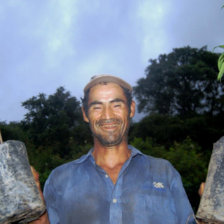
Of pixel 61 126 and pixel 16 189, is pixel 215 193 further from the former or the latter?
pixel 61 126

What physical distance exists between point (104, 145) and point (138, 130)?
58.8 feet

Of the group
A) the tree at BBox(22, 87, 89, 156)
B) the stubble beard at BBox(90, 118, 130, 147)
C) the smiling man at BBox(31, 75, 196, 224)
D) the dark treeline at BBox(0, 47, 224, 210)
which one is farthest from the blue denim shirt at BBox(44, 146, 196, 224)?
the tree at BBox(22, 87, 89, 156)

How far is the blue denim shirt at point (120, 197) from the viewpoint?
91.6 inches

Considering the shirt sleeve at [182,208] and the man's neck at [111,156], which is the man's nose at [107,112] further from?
the shirt sleeve at [182,208]

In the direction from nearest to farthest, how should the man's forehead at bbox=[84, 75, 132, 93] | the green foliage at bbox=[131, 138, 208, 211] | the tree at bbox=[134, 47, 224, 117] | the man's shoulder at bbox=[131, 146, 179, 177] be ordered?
the man's shoulder at bbox=[131, 146, 179, 177] → the man's forehead at bbox=[84, 75, 132, 93] → the green foliage at bbox=[131, 138, 208, 211] → the tree at bbox=[134, 47, 224, 117]

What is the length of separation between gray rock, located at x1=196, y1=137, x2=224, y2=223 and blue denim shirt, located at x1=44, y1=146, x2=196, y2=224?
1.07 feet

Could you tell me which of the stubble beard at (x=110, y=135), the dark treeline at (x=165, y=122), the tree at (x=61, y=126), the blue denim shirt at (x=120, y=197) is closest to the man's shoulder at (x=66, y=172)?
the blue denim shirt at (x=120, y=197)

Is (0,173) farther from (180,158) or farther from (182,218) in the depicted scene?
(180,158)

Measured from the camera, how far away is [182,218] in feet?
7.82

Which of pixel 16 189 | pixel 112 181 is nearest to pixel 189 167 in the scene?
pixel 112 181

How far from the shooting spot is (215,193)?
209 cm

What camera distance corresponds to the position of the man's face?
2.58 meters

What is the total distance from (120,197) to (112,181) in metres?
0.17

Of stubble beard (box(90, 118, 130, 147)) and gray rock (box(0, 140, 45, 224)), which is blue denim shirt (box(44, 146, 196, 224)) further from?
gray rock (box(0, 140, 45, 224))
